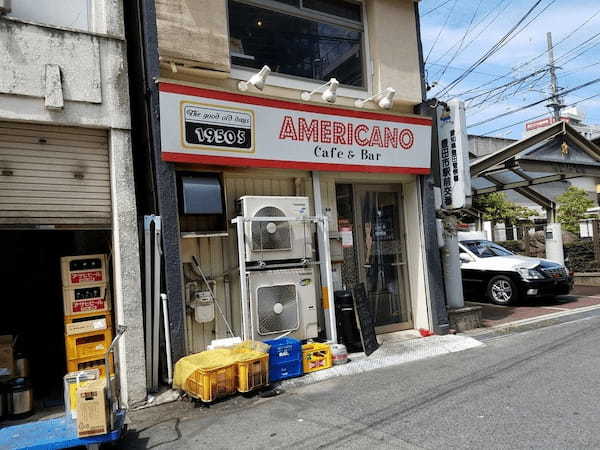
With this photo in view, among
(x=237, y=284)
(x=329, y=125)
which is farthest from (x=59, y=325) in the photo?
(x=329, y=125)

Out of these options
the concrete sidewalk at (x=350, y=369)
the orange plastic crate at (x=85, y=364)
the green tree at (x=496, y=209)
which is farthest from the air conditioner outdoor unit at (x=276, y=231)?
the green tree at (x=496, y=209)

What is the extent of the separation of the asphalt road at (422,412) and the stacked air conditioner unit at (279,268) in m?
1.12

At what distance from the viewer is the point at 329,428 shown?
466 cm

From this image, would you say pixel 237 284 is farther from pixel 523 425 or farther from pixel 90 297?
pixel 523 425

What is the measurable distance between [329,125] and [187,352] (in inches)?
158

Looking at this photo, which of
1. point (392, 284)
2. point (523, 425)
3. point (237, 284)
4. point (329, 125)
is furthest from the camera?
point (392, 284)

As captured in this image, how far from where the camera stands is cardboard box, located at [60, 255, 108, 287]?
6105mm

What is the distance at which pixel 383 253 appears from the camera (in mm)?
8836

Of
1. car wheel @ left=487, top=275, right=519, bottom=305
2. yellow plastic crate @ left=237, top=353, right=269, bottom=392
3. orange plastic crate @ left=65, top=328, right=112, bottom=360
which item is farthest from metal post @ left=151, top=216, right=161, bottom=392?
car wheel @ left=487, top=275, right=519, bottom=305

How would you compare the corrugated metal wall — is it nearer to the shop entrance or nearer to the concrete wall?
the concrete wall

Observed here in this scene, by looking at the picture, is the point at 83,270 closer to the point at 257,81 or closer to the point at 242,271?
the point at 242,271

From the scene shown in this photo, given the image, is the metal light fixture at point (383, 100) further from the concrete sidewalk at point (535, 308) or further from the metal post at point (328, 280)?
the concrete sidewalk at point (535, 308)

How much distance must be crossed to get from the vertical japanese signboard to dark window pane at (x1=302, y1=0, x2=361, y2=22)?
90.6 inches

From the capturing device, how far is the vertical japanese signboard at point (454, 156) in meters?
8.64
